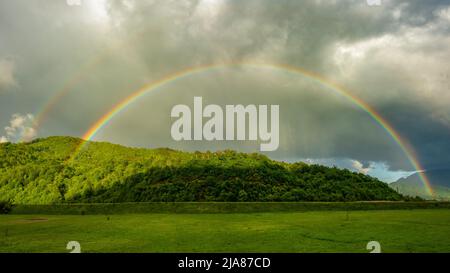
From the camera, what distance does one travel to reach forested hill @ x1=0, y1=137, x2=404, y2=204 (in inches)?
2506

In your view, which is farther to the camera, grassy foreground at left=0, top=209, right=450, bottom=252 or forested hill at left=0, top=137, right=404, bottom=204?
forested hill at left=0, top=137, right=404, bottom=204

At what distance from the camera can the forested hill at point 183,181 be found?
209 feet

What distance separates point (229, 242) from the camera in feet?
72.6

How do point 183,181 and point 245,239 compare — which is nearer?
point 245,239

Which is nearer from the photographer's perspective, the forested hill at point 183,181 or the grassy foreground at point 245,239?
the grassy foreground at point 245,239

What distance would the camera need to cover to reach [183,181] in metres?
65.8

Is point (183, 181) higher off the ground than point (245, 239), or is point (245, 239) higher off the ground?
point (183, 181)

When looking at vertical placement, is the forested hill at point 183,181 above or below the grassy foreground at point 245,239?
above

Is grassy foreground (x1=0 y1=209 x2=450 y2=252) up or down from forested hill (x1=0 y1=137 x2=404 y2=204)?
down

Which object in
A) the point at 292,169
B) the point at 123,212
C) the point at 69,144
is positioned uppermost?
the point at 69,144

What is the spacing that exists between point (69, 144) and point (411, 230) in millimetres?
94576
